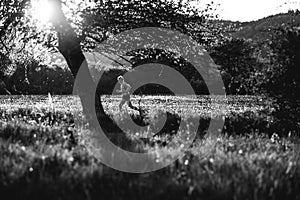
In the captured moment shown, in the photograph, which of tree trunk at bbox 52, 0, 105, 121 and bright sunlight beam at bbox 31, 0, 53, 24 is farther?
bright sunlight beam at bbox 31, 0, 53, 24

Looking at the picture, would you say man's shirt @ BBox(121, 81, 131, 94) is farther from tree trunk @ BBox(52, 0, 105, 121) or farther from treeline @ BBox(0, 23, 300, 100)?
tree trunk @ BBox(52, 0, 105, 121)

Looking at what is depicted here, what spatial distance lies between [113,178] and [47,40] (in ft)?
34.2

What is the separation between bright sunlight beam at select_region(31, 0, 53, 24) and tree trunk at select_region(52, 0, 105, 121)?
Result: 0.26m

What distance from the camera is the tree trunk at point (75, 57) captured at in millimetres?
11711

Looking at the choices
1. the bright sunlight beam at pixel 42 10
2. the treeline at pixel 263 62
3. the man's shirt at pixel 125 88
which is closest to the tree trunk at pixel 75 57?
the bright sunlight beam at pixel 42 10

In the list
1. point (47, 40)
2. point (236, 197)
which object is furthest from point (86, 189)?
point (47, 40)

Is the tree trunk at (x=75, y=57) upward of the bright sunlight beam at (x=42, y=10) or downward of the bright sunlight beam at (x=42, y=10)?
downward

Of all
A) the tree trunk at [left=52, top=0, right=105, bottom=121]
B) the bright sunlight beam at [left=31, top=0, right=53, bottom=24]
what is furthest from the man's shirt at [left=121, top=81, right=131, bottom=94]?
the tree trunk at [left=52, top=0, right=105, bottom=121]

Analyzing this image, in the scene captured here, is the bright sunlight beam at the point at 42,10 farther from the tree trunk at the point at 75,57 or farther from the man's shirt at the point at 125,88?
the man's shirt at the point at 125,88

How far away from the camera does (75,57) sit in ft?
39.8

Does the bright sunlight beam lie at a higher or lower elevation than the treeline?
higher

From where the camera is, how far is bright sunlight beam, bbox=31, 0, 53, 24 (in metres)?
11.8

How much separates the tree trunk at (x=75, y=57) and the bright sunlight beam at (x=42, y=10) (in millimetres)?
265

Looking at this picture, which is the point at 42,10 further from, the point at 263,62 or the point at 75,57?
the point at 263,62
